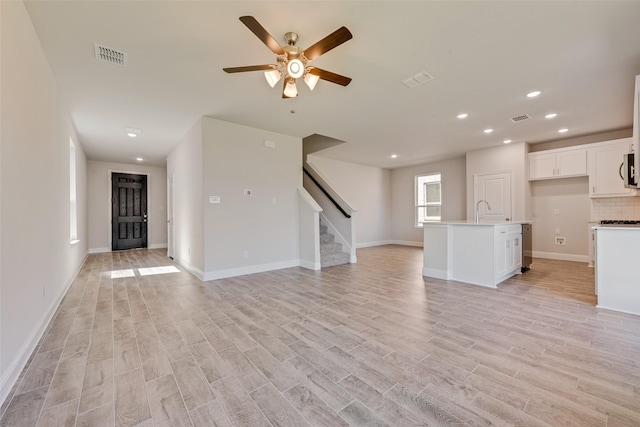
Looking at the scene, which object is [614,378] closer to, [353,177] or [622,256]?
[622,256]

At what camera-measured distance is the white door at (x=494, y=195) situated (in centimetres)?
638

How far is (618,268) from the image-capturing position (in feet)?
9.96

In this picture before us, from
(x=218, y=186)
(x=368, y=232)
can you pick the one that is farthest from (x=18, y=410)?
(x=368, y=232)

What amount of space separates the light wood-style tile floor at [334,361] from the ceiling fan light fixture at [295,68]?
2422 mm

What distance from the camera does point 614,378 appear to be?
5.92 feet

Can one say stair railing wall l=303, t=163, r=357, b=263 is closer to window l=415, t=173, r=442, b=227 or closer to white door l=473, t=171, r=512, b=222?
white door l=473, t=171, r=512, b=222

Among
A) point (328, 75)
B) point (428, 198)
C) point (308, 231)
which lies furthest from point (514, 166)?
point (328, 75)

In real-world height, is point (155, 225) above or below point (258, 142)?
below

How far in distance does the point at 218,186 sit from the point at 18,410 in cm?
346

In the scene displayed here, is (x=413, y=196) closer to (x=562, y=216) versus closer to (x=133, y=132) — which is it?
(x=562, y=216)

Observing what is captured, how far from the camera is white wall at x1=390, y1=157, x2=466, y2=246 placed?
793cm

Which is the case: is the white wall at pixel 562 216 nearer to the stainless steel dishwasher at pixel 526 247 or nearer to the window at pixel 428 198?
the stainless steel dishwasher at pixel 526 247

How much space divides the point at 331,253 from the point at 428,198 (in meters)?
4.66

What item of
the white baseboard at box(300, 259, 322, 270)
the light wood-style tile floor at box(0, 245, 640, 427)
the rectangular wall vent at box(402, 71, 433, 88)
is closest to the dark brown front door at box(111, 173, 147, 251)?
the light wood-style tile floor at box(0, 245, 640, 427)
